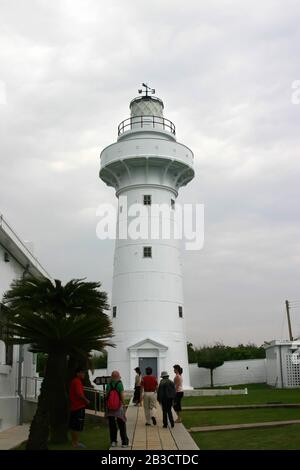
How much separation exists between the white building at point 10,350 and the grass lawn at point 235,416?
5.34m

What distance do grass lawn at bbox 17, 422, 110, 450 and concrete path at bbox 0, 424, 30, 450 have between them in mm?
389

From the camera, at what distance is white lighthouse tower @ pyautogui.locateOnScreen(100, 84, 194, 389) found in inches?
1245

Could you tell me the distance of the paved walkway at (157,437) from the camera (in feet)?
37.3

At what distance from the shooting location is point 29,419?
63.3 feet

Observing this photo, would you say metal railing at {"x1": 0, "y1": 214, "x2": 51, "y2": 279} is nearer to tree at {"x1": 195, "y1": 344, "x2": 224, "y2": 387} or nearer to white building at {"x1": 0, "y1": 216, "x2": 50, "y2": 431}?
white building at {"x1": 0, "y1": 216, "x2": 50, "y2": 431}

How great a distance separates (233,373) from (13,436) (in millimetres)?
29973

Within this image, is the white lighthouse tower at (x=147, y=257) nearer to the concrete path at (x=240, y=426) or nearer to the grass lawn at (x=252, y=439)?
the concrete path at (x=240, y=426)

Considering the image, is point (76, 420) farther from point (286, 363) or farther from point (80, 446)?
point (286, 363)

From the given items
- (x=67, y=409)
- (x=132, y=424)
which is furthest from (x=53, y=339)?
(x=132, y=424)

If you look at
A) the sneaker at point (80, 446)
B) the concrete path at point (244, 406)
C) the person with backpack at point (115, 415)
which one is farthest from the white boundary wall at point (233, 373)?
the person with backpack at point (115, 415)

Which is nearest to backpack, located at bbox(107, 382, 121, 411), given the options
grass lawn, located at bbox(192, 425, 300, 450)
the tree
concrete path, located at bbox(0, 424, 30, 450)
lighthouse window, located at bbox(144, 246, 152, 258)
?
grass lawn, located at bbox(192, 425, 300, 450)

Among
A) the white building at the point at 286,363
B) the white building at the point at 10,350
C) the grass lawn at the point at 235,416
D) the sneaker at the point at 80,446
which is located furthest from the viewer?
the white building at the point at 286,363

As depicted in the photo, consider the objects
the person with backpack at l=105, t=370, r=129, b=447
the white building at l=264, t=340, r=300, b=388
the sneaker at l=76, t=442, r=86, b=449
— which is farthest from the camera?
the white building at l=264, t=340, r=300, b=388
